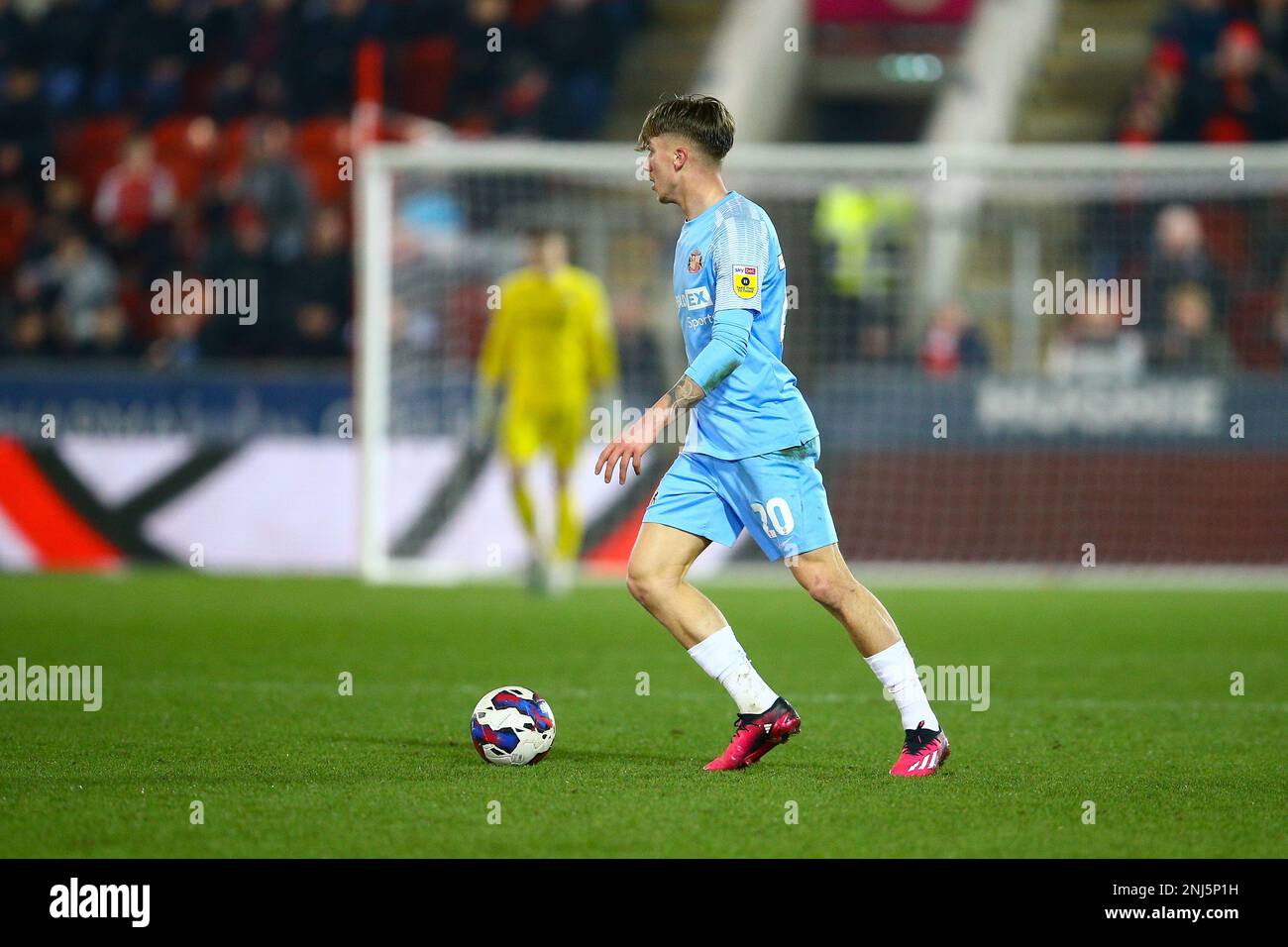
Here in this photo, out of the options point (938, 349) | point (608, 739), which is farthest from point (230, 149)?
point (608, 739)

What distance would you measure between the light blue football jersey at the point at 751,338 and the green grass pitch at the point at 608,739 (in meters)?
1.05

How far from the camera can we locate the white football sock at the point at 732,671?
6027 mm

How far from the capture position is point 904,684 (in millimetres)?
5918

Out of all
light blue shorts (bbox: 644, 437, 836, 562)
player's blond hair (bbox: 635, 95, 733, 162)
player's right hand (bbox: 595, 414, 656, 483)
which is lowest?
light blue shorts (bbox: 644, 437, 836, 562)

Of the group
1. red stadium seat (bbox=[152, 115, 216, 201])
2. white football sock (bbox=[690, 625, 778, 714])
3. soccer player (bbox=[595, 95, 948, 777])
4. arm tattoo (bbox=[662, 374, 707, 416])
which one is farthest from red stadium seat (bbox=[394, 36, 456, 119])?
arm tattoo (bbox=[662, 374, 707, 416])

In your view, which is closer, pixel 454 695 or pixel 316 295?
pixel 454 695

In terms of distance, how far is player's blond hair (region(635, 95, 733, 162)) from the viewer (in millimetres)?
5906

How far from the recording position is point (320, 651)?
9.54 meters

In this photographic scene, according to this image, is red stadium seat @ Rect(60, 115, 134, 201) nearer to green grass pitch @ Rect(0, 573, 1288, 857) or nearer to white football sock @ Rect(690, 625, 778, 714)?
green grass pitch @ Rect(0, 573, 1288, 857)

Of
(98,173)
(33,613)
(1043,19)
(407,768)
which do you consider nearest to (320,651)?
(33,613)

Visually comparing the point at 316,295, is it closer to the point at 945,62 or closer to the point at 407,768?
the point at 945,62

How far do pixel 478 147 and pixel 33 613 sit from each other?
15.2 feet

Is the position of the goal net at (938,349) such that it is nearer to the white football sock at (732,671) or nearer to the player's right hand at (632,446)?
Result: the white football sock at (732,671)

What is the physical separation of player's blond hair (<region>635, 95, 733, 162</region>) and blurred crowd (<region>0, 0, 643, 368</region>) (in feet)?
35.4
